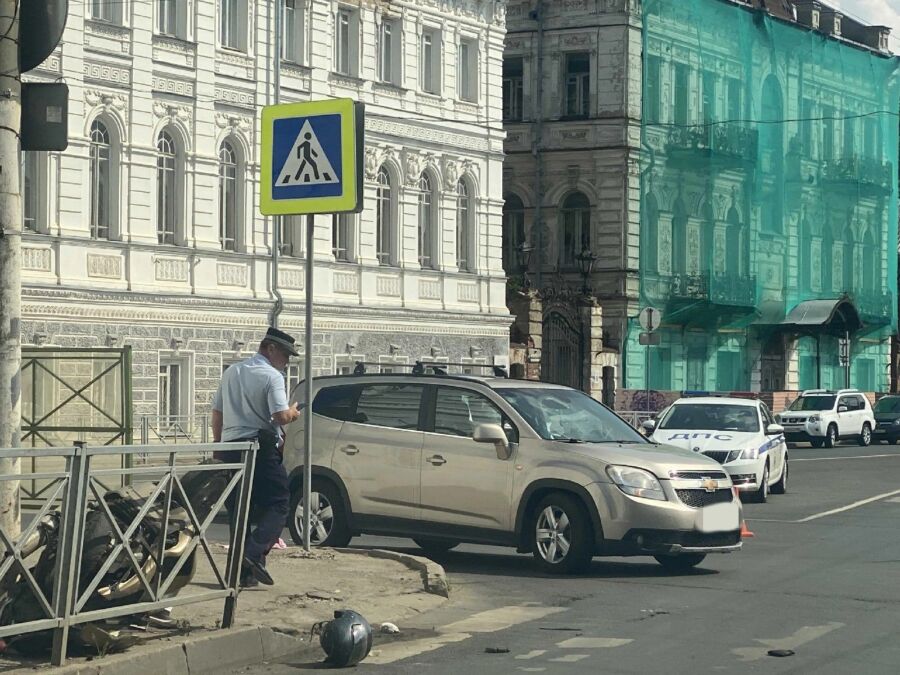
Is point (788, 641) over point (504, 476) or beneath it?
beneath

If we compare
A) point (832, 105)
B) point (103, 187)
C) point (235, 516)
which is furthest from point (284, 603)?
point (832, 105)

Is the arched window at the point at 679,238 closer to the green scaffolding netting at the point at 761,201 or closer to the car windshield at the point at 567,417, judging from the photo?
the green scaffolding netting at the point at 761,201

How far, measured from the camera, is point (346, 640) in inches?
428

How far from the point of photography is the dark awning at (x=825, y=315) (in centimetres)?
6431

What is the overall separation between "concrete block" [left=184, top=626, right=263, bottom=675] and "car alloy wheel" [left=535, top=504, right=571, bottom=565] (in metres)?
5.41

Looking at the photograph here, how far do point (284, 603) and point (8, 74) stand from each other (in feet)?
12.8

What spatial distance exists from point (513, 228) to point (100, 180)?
2399 centimetres

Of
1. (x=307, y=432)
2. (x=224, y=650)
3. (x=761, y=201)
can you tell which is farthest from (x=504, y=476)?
(x=761, y=201)

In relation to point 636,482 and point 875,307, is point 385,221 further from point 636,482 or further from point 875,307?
point 875,307

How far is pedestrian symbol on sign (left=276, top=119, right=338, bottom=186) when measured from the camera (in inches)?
615

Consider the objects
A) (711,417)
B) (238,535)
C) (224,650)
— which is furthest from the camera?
(711,417)

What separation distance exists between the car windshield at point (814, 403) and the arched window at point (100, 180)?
848 inches

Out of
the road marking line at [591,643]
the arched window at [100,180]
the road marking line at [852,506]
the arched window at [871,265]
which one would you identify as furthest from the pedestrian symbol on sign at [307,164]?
the arched window at [871,265]

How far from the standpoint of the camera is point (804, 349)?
67062 mm
